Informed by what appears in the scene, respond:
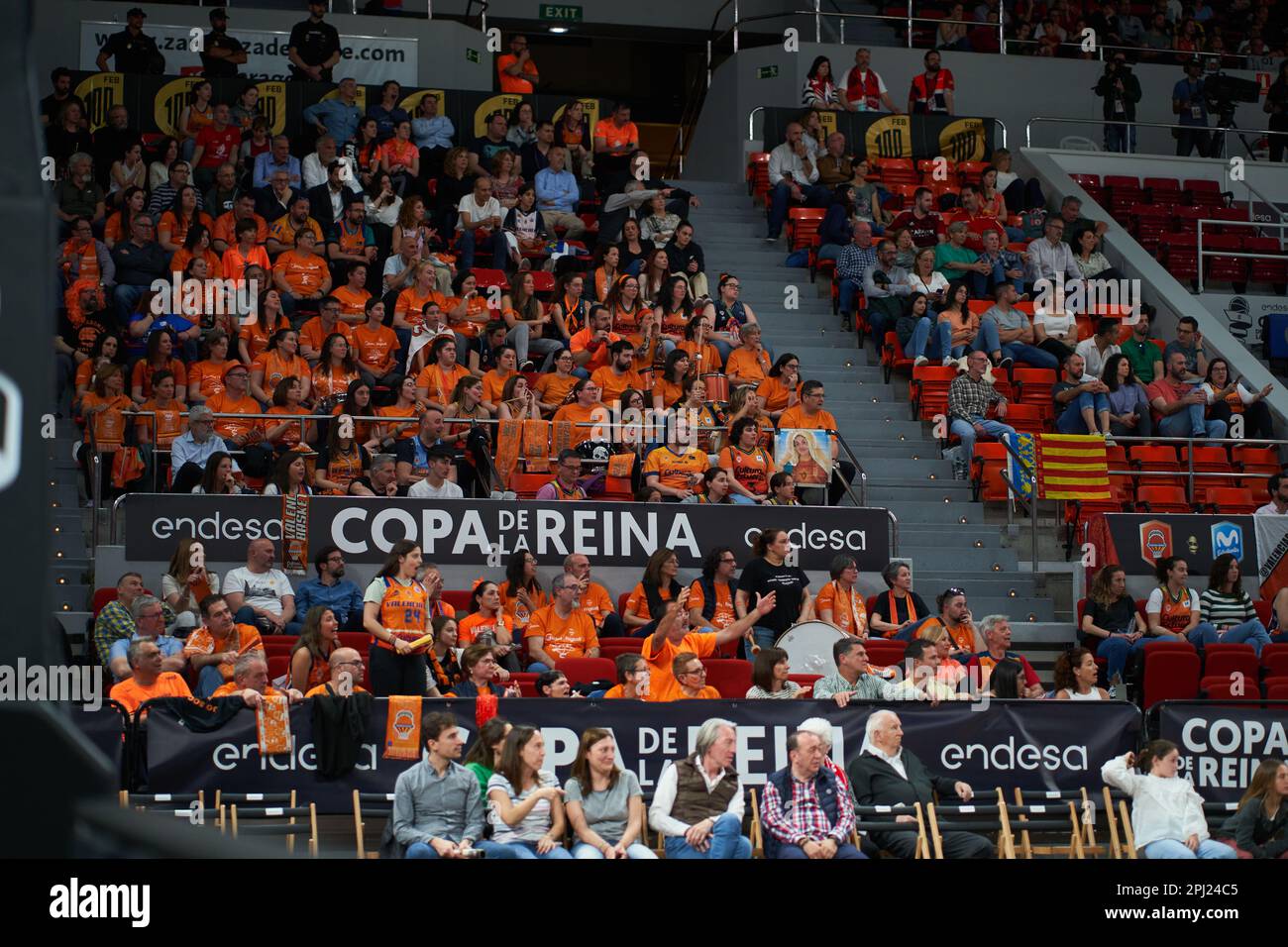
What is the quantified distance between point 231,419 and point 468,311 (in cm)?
263

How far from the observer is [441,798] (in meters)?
8.27

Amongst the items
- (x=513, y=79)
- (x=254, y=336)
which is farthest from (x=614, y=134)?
(x=254, y=336)

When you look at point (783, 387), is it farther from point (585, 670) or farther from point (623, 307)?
point (585, 670)

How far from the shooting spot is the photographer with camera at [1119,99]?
2234 cm

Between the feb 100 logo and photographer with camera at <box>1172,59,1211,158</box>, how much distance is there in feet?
31.3

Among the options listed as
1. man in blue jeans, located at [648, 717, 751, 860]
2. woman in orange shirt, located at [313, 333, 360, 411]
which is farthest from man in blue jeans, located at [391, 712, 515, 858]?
woman in orange shirt, located at [313, 333, 360, 411]

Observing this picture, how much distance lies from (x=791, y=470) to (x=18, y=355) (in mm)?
12649

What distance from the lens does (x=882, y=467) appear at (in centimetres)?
1567

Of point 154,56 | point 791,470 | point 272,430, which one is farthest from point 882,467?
point 154,56

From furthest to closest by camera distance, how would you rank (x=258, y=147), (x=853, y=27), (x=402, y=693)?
(x=853, y=27), (x=258, y=147), (x=402, y=693)

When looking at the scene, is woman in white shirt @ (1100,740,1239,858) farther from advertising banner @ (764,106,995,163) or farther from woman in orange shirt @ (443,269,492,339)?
advertising banner @ (764,106,995,163)

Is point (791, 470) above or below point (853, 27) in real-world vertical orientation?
below

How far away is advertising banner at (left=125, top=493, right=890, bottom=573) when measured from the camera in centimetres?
1229
